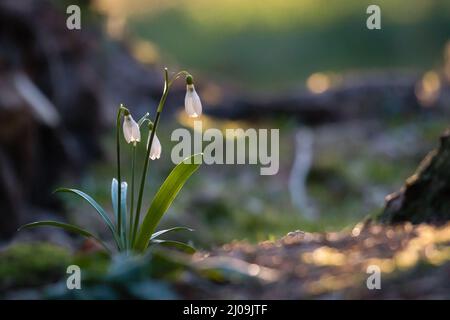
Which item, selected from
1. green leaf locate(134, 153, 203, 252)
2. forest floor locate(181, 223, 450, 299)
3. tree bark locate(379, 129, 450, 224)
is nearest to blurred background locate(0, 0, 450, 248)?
tree bark locate(379, 129, 450, 224)

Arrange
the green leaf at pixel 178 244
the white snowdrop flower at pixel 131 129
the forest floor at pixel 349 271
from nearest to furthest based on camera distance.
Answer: the forest floor at pixel 349 271
the green leaf at pixel 178 244
the white snowdrop flower at pixel 131 129

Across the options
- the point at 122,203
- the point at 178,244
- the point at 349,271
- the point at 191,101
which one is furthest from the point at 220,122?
the point at 349,271

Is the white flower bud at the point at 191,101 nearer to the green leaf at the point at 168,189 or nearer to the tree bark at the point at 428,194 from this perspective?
the green leaf at the point at 168,189

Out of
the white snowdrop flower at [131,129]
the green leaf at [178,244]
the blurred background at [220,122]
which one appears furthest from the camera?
the blurred background at [220,122]

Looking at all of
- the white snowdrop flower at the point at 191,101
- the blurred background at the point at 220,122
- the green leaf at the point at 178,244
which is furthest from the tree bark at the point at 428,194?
the blurred background at the point at 220,122

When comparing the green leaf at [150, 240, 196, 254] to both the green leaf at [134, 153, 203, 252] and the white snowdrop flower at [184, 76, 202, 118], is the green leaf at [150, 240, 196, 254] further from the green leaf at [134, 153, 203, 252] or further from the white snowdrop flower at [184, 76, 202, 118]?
the white snowdrop flower at [184, 76, 202, 118]

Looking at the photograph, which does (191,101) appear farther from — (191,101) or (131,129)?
(131,129)
